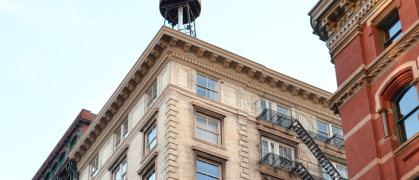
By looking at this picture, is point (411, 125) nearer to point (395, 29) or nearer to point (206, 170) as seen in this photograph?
point (395, 29)

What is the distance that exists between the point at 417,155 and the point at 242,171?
22.5m

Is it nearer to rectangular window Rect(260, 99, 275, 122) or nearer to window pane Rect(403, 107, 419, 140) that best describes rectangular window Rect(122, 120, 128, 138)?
rectangular window Rect(260, 99, 275, 122)

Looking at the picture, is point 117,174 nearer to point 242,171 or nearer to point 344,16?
point 242,171

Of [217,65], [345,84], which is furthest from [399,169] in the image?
[217,65]

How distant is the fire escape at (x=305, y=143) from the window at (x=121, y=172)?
30.3 ft

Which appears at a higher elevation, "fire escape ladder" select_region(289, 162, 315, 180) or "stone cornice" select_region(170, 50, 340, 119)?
"stone cornice" select_region(170, 50, 340, 119)

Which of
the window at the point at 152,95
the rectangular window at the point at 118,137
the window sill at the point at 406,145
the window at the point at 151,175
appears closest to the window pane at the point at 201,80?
the window at the point at 152,95

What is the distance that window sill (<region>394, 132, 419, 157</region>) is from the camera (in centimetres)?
2407

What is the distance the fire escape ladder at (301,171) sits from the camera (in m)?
46.4

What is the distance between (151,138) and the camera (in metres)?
47.1

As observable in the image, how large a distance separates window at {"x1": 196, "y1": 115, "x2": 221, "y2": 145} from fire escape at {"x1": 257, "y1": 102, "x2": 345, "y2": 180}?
130 inches

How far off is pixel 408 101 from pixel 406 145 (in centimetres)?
186

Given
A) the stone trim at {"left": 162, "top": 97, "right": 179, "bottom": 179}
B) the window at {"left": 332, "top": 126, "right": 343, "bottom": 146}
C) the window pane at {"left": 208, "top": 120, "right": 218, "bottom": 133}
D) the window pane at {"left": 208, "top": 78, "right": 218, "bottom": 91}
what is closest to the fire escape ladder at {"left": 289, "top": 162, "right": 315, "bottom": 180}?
the window at {"left": 332, "top": 126, "right": 343, "bottom": 146}

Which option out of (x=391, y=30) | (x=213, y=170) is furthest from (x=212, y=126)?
(x=391, y=30)
